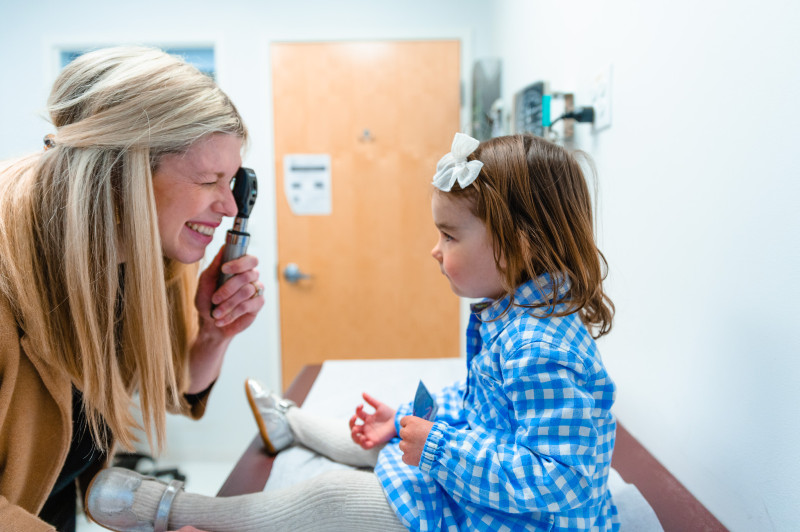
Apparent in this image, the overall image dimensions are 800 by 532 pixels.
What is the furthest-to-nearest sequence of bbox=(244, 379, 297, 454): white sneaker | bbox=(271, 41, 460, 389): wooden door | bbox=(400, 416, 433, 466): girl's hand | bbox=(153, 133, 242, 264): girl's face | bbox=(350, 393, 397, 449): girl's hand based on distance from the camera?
bbox=(271, 41, 460, 389): wooden door
bbox=(244, 379, 297, 454): white sneaker
bbox=(350, 393, 397, 449): girl's hand
bbox=(153, 133, 242, 264): girl's face
bbox=(400, 416, 433, 466): girl's hand

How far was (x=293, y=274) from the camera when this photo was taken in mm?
2518

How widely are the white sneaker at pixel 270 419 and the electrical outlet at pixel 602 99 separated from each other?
1.00 metres

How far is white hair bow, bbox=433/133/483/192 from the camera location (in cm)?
82

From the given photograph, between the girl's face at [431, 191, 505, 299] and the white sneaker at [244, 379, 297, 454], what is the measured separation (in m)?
0.56

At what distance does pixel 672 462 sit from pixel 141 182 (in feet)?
3.47

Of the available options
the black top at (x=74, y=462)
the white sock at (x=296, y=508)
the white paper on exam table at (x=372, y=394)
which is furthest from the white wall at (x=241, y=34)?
the white sock at (x=296, y=508)

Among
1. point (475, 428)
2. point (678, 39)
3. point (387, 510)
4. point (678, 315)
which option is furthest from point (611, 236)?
point (387, 510)

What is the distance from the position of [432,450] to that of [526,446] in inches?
5.3

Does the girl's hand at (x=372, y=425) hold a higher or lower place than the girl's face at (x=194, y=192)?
lower

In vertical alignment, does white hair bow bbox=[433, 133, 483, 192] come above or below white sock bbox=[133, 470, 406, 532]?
above

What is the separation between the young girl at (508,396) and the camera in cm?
70

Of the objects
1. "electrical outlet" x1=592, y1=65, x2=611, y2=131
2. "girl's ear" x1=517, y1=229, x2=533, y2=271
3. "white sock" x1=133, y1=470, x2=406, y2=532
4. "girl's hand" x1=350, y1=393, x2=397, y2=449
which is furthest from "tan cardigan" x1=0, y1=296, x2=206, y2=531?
"electrical outlet" x1=592, y1=65, x2=611, y2=131

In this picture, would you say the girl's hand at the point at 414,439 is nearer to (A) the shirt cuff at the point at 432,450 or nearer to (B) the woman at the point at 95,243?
(A) the shirt cuff at the point at 432,450

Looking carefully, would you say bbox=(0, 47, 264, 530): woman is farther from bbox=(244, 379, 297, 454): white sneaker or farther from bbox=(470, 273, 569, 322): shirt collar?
bbox=(470, 273, 569, 322): shirt collar
